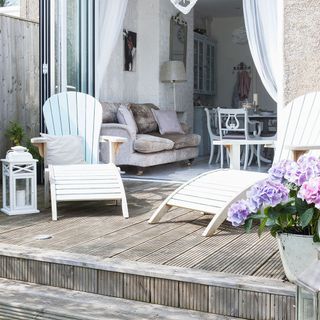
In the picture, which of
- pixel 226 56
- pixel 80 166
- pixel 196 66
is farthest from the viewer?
pixel 226 56

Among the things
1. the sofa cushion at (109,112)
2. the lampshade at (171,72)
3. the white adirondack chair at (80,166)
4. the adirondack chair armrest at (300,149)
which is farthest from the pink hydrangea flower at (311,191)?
the lampshade at (171,72)

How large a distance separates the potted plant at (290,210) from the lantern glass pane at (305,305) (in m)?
0.64

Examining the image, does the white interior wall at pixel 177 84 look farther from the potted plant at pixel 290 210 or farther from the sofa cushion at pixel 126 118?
the potted plant at pixel 290 210

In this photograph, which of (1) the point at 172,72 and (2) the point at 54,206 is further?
(1) the point at 172,72

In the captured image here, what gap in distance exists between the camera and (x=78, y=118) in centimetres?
505

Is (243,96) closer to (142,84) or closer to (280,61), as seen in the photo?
(142,84)

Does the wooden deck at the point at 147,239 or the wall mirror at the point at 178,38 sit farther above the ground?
the wall mirror at the point at 178,38

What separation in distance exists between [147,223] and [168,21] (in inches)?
218

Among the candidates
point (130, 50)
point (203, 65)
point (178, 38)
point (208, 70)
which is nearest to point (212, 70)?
point (208, 70)

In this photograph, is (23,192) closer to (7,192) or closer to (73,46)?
(7,192)

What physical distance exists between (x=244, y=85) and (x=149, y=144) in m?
4.96

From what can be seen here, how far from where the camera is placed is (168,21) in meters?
8.72

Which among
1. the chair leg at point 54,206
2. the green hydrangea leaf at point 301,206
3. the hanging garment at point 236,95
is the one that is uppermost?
the hanging garment at point 236,95

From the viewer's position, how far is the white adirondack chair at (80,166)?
4.00 m
